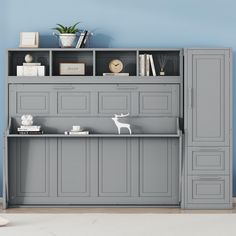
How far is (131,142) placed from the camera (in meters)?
6.74

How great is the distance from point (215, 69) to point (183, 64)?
1.12ft

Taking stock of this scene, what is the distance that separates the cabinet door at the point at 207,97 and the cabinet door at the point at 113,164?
27.0 inches

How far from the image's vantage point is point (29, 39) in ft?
22.4

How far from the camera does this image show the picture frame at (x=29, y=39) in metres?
6.79

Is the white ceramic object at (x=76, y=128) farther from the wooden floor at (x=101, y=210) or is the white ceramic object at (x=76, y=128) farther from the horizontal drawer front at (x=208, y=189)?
the horizontal drawer front at (x=208, y=189)

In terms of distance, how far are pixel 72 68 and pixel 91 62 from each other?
0.90 ft

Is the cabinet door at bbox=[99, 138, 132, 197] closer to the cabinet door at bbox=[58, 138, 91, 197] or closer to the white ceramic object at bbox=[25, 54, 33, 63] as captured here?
the cabinet door at bbox=[58, 138, 91, 197]

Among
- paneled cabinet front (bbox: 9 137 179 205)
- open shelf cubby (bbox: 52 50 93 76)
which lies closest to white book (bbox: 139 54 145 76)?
open shelf cubby (bbox: 52 50 93 76)

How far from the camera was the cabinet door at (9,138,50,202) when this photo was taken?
6.74 m

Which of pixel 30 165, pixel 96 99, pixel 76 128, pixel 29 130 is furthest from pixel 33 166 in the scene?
pixel 96 99
